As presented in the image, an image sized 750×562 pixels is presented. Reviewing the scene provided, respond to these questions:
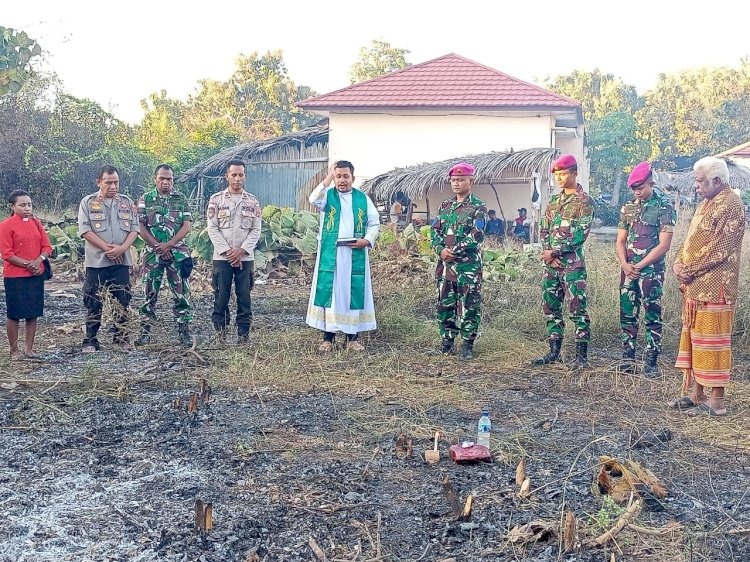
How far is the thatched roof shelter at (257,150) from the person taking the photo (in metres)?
21.3

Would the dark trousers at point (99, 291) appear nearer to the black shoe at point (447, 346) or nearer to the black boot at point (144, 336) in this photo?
the black boot at point (144, 336)

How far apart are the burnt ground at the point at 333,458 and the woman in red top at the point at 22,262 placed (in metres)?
0.43

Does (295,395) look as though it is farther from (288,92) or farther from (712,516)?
(288,92)

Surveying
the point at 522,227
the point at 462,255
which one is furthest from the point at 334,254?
the point at 522,227

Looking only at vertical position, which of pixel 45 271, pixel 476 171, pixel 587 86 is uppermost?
pixel 587 86

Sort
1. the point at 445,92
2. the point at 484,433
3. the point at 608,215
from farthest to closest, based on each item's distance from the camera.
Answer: the point at 608,215, the point at 445,92, the point at 484,433

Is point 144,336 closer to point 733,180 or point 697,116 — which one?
point 733,180

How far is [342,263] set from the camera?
7.07m

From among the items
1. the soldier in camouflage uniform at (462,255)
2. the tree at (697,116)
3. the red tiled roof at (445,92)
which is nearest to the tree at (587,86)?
the tree at (697,116)

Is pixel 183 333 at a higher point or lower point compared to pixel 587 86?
lower

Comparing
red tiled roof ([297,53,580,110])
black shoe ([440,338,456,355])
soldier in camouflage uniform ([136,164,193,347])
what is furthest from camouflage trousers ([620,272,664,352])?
red tiled roof ([297,53,580,110])

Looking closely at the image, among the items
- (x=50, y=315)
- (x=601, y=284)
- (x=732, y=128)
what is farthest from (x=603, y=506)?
(x=732, y=128)

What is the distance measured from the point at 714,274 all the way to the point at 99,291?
5.07 m

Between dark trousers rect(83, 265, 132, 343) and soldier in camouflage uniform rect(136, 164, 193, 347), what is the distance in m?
0.27
